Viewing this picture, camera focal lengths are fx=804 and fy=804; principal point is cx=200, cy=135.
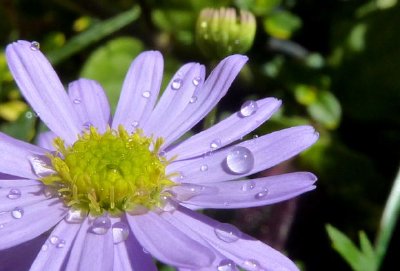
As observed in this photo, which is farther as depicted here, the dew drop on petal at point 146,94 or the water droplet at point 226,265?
the dew drop on petal at point 146,94

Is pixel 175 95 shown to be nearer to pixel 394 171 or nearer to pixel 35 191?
pixel 35 191

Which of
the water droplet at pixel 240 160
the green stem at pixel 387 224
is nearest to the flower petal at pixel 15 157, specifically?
the water droplet at pixel 240 160

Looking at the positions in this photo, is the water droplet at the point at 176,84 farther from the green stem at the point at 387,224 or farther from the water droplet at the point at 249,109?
the green stem at the point at 387,224

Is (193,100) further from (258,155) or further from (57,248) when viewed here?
(57,248)

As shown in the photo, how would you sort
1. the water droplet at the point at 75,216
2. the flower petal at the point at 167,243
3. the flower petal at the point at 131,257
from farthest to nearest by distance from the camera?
the water droplet at the point at 75,216 < the flower petal at the point at 131,257 < the flower petal at the point at 167,243

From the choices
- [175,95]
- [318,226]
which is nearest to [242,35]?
[175,95]

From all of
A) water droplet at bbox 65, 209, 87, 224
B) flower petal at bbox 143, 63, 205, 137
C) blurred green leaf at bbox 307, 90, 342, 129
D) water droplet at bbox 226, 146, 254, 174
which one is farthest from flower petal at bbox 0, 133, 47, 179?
blurred green leaf at bbox 307, 90, 342, 129

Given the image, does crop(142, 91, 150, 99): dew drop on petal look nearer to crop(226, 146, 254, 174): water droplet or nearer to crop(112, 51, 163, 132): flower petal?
crop(112, 51, 163, 132): flower petal
